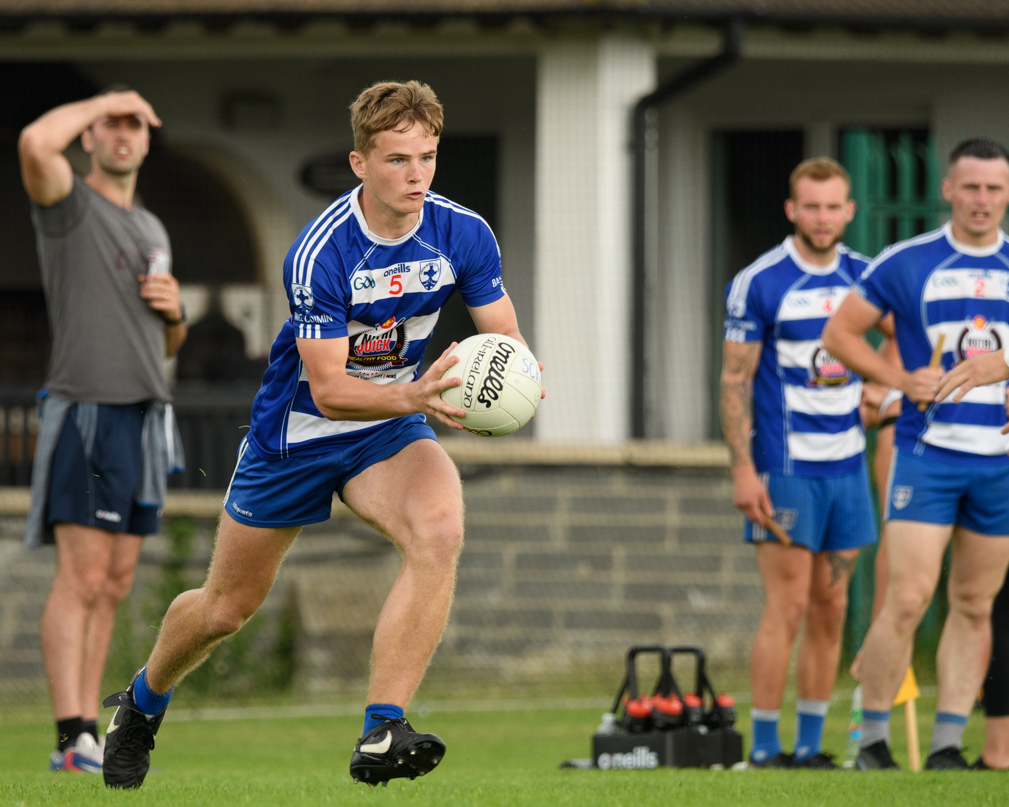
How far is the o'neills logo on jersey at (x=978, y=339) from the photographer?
21.4ft

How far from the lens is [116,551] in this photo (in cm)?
732

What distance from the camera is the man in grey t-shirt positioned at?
280 inches

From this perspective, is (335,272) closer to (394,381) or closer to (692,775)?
(394,381)

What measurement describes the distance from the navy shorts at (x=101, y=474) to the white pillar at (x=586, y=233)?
5.05 m

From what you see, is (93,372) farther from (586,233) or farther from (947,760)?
(586,233)

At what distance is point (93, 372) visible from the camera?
7289 millimetres

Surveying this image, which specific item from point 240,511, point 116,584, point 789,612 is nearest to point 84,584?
point 116,584

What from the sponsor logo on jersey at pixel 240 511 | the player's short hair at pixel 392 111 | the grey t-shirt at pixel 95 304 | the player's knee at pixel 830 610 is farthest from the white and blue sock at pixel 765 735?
the player's short hair at pixel 392 111

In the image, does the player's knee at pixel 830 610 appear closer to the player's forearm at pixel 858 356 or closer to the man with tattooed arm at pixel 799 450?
the man with tattooed arm at pixel 799 450

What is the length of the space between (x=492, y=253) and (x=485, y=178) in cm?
912

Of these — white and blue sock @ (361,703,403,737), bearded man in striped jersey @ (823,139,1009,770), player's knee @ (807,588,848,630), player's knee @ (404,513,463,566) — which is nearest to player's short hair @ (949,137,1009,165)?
bearded man in striped jersey @ (823,139,1009,770)

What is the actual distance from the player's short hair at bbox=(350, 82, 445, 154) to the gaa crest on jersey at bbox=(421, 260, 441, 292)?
425mm

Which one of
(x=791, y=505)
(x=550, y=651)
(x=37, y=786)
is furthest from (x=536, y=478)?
(x=37, y=786)

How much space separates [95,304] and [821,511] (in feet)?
12.2
